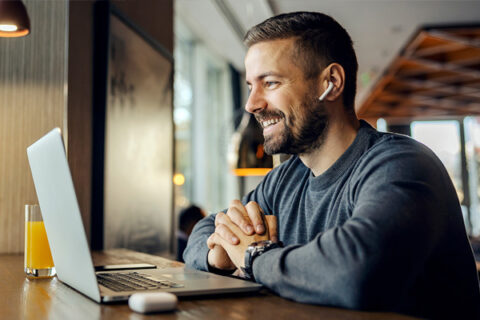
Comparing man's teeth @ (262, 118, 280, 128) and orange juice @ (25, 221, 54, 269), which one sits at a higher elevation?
man's teeth @ (262, 118, 280, 128)

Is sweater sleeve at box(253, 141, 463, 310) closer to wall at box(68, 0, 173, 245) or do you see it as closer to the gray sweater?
the gray sweater

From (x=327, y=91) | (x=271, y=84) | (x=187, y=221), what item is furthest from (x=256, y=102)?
(x=187, y=221)

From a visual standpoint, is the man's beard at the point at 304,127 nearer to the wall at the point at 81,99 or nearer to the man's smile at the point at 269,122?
the man's smile at the point at 269,122

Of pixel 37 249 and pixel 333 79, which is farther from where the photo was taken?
pixel 333 79

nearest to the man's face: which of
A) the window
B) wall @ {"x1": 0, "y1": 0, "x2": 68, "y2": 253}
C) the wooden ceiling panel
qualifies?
wall @ {"x1": 0, "y1": 0, "x2": 68, "y2": 253}

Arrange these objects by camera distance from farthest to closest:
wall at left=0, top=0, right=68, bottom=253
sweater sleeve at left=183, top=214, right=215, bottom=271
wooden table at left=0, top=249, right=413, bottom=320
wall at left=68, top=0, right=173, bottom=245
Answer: wall at left=68, top=0, right=173, bottom=245 → wall at left=0, top=0, right=68, bottom=253 → sweater sleeve at left=183, top=214, right=215, bottom=271 → wooden table at left=0, top=249, right=413, bottom=320

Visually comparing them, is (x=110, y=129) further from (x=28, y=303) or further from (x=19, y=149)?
(x=28, y=303)

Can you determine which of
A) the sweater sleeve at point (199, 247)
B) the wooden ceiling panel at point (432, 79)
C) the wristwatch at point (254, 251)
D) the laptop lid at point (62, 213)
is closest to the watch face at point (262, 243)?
the wristwatch at point (254, 251)

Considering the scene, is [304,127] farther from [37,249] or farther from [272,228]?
[37,249]

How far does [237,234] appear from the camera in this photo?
1.19 meters

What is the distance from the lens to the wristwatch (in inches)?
42.2

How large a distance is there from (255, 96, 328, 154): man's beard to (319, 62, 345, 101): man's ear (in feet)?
0.12

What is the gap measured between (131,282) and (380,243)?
523mm

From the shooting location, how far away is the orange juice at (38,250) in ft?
4.14
